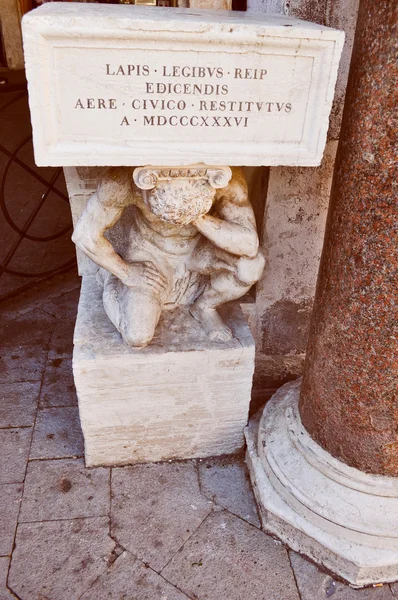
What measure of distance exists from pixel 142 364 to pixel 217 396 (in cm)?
42

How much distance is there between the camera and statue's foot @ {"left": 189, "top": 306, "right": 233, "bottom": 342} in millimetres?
2631

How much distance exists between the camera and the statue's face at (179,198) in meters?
2.11

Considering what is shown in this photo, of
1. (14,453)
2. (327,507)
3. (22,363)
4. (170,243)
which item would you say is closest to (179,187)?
(170,243)

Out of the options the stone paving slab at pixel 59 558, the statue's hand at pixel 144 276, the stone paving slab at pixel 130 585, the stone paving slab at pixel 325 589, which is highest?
the statue's hand at pixel 144 276

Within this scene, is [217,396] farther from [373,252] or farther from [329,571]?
[373,252]

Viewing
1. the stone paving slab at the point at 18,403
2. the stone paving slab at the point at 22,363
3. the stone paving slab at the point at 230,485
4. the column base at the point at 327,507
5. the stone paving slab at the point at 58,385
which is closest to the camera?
the column base at the point at 327,507

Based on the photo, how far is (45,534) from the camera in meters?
2.48

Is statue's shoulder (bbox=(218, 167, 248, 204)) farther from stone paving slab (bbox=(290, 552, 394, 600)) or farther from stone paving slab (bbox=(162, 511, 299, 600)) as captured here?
stone paving slab (bbox=(290, 552, 394, 600))

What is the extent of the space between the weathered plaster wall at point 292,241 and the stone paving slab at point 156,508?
0.64 metres

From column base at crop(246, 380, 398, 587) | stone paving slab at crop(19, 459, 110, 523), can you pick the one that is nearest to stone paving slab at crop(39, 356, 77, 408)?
stone paving slab at crop(19, 459, 110, 523)

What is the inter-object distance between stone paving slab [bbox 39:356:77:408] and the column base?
1.22 metres

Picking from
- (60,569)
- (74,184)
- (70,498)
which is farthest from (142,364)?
(74,184)

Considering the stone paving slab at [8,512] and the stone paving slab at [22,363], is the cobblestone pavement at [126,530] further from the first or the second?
the stone paving slab at [22,363]

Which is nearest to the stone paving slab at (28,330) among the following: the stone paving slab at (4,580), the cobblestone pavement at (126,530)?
the cobblestone pavement at (126,530)
